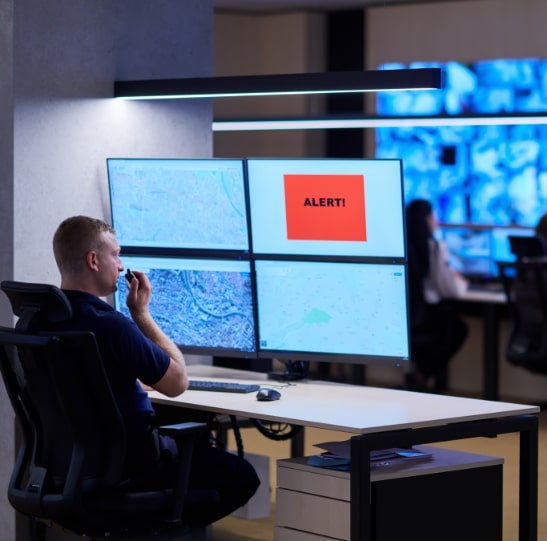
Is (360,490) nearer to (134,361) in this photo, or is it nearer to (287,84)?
(134,361)

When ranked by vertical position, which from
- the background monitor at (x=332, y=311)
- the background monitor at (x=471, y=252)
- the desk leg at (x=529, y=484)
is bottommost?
the desk leg at (x=529, y=484)

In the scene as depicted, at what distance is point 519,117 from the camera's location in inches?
185

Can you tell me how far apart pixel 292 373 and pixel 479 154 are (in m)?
5.09

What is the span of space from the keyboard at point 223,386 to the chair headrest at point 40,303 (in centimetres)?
89

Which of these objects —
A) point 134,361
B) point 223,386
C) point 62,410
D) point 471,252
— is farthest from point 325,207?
point 471,252

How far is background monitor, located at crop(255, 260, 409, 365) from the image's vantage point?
179 inches

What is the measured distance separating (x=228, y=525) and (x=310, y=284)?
1.33 m

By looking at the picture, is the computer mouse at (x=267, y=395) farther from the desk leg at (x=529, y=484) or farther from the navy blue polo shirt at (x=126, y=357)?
the desk leg at (x=529, y=484)

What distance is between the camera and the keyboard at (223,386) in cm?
449

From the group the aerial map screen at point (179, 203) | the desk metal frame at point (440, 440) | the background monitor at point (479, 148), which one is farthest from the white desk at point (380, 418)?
→ the background monitor at point (479, 148)

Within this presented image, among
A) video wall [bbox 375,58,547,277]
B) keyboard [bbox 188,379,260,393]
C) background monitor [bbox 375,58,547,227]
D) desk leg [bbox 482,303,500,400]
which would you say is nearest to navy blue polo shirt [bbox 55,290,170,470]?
keyboard [bbox 188,379,260,393]

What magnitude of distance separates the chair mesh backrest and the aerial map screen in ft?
3.99

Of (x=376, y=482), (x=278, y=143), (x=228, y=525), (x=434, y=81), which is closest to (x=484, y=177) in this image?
(x=278, y=143)

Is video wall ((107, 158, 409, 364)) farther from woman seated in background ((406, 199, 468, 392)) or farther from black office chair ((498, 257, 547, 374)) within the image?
woman seated in background ((406, 199, 468, 392))
